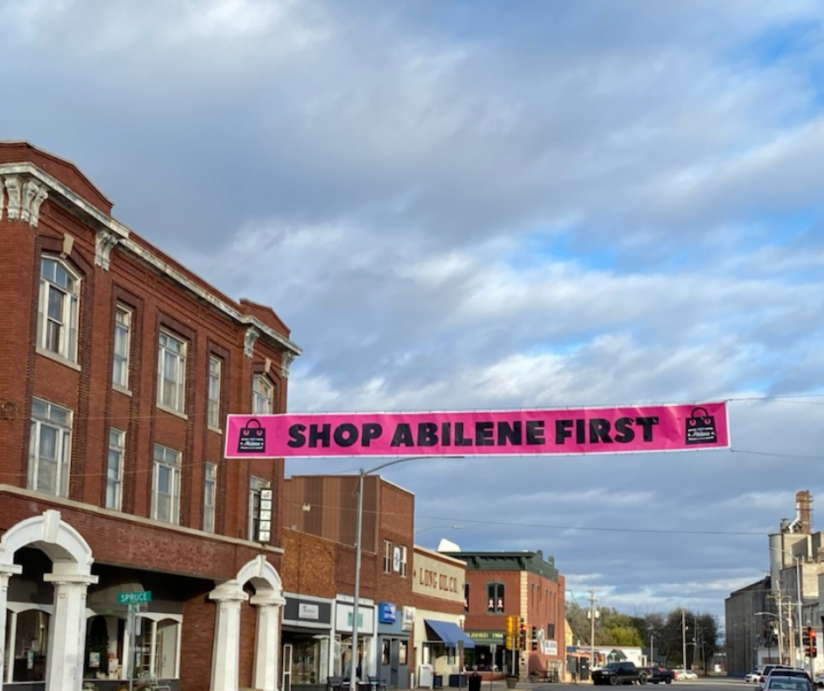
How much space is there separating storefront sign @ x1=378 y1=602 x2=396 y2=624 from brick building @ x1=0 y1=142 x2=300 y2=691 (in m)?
15.6

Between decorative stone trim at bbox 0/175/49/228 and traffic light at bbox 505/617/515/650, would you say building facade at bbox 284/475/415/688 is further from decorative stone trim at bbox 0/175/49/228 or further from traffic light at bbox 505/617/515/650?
decorative stone trim at bbox 0/175/49/228

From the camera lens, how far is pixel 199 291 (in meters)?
38.1

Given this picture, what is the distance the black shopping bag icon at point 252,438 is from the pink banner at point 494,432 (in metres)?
0.03

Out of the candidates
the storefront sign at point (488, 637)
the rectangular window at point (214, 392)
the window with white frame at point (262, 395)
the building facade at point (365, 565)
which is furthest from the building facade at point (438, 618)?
the rectangular window at point (214, 392)

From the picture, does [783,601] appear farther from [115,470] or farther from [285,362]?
[115,470]

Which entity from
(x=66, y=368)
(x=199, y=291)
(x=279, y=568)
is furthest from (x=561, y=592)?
(x=66, y=368)

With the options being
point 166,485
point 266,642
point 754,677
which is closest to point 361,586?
point 266,642

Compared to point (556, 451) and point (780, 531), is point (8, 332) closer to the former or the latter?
point (556, 451)

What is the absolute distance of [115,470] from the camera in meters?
32.8

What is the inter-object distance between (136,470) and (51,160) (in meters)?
9.37

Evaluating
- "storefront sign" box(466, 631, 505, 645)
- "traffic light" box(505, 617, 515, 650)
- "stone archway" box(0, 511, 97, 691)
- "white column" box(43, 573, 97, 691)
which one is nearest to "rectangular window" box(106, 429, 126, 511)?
"stone archway" box(0, 511, 97, 691)

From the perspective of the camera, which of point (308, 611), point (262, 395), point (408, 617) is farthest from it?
point (408, 617)

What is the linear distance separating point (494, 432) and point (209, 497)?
1328cm

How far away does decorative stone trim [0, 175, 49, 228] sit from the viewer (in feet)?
91.8
